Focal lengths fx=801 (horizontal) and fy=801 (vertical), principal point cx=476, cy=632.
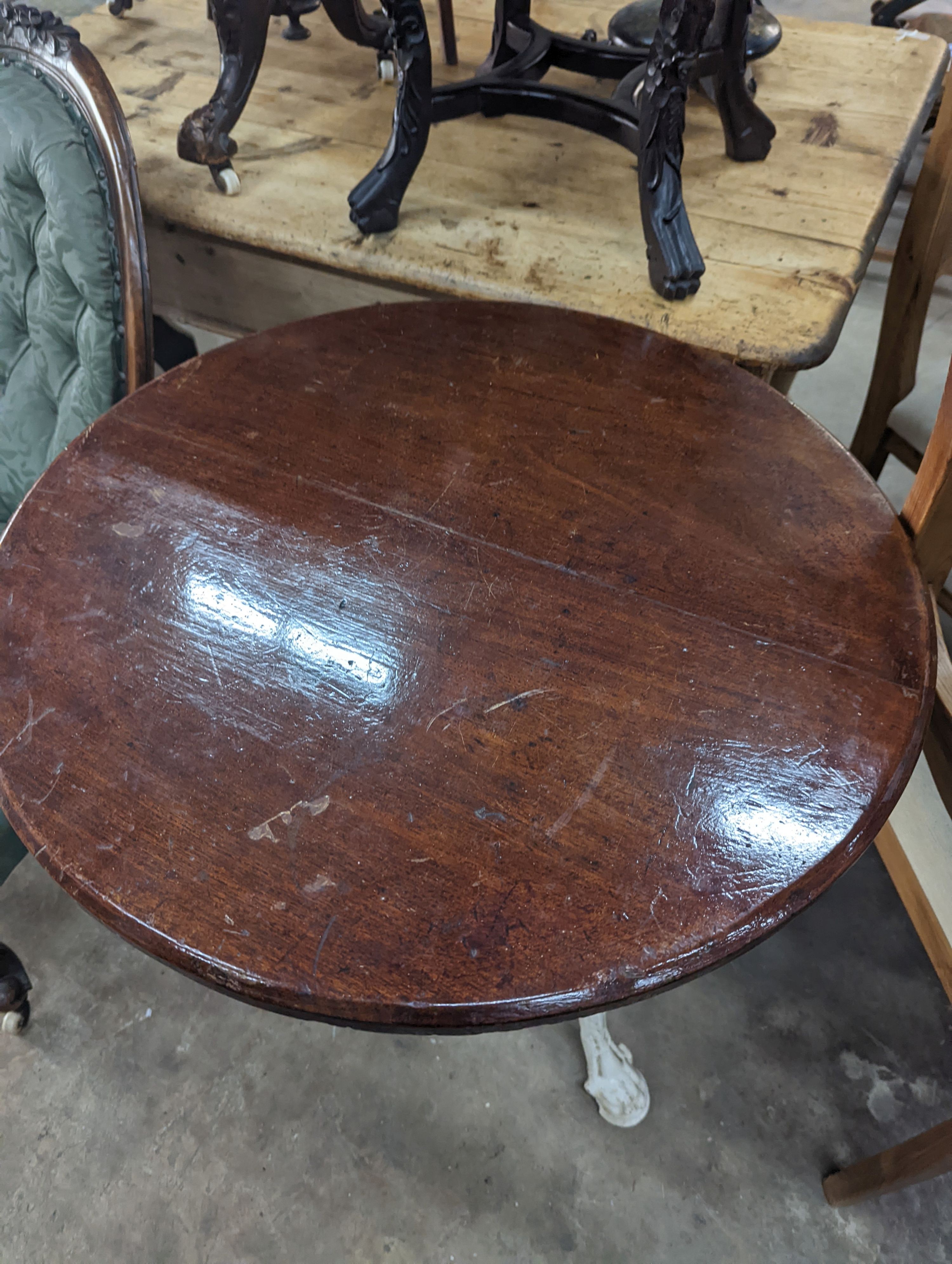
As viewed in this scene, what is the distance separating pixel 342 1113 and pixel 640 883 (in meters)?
0.85

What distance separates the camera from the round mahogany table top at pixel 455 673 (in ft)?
1.78

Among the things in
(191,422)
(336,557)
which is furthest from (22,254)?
(336,557)

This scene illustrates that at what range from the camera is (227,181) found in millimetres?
1330

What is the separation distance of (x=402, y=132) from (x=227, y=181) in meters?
0.33

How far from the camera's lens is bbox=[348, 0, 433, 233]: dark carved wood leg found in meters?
1.13

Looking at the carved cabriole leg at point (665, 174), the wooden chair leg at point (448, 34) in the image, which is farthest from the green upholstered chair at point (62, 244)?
the wooden chair leg at point (448, 34)

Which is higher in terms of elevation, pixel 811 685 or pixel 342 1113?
pixel 811 685

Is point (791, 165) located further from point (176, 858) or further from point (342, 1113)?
point (342, 1113)

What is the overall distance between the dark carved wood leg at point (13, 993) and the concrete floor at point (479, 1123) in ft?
0.11

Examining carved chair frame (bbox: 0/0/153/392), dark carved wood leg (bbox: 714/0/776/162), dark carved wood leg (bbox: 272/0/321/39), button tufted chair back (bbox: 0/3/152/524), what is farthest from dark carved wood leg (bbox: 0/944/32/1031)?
dark carved wood leg (bbox: 272/0/321/39)

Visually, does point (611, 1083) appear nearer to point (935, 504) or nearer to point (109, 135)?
point (935, 504)

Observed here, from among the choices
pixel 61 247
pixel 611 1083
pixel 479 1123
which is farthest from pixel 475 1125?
pixel 61 247

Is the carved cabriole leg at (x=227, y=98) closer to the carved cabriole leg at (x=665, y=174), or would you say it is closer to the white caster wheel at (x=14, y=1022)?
the carved cabriole leg at (x=665, y=174)

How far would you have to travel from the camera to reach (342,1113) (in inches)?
45.3
